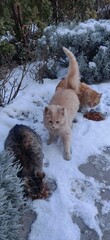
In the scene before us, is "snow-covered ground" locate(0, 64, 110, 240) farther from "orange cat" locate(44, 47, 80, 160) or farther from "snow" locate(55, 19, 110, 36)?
"snow" locate(55, 19, 110, 36)

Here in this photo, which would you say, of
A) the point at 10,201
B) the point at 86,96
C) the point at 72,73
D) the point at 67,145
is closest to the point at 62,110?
the point at 67,145

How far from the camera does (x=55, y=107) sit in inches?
163

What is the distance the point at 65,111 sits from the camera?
169 inches

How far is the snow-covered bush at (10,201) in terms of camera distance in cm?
285

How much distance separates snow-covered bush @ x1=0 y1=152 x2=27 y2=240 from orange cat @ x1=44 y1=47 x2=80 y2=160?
0.94m

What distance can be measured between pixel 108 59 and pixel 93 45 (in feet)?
1.42

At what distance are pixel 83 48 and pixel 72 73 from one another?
64.7 inches

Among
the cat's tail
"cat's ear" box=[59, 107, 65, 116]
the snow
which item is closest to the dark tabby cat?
"cat's ear" box=[59, 107, 65, 116]

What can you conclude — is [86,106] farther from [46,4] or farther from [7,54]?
[46,4]

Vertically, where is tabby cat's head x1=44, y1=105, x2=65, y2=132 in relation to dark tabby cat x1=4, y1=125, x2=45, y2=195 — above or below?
above

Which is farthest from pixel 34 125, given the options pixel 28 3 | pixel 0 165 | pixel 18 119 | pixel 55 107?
pixel 28 3

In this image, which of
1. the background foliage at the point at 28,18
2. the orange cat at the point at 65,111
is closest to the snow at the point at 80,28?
the background foliage at the point at 28,18

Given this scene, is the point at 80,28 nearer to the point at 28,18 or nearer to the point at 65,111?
the point at 28,18

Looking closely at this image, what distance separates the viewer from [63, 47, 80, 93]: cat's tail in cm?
495
